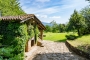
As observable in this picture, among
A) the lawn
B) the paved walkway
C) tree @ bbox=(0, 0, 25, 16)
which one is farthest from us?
tree @ bbox=(0, 0, 25, 16)

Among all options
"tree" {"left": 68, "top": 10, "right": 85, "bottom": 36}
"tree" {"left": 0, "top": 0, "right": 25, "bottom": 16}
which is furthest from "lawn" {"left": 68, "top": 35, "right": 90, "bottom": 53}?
"tree" {"left": 0, "top": 0, "right": 25, "bottom": 16}

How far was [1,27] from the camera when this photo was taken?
14914 mm

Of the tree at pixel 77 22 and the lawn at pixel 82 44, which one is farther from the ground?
the tree at pixel 77 22

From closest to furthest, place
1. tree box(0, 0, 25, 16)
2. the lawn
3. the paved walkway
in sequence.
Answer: the paved walkway
the lawn
tree box(0, 0, 25, 16)

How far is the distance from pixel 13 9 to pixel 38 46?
2104 cm

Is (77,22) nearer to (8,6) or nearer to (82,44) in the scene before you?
(82,44)

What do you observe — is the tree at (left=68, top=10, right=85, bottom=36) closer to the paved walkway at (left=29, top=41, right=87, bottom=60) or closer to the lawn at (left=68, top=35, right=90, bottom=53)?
the lawn at (left=68, top=35, right=90, bottom=53)

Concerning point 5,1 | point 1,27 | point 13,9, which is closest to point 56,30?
point 13,9

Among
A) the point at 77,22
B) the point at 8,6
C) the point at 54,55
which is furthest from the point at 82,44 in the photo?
the point at 8,6

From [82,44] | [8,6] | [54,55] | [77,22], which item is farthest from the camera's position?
[8,6]

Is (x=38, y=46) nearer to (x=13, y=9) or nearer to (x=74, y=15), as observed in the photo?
(x=74, y=15)

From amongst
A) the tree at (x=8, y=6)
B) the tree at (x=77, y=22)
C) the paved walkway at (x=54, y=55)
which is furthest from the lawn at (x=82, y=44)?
the tree at (x=8, y=6)

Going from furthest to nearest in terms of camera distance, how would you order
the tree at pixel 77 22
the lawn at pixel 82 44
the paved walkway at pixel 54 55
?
Answer: the tree at pixel 77 22, the lawn at pixel 82 44, the paved walkway at pixel 54 55

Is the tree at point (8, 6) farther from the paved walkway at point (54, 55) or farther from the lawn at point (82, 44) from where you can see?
the lawn at point (82, 44)
